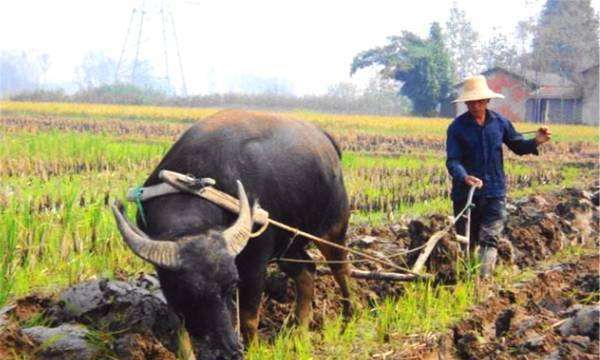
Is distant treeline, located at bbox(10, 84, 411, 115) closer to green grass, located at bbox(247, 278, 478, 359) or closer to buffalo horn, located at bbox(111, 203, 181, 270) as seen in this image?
green grass, located at bbox(247, 278, 478, 359)

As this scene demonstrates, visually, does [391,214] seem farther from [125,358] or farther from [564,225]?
Result: [125,358]

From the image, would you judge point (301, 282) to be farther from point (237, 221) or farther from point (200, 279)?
point (200, 279)

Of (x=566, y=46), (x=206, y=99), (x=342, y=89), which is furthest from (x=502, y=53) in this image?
(x=342, y=89)

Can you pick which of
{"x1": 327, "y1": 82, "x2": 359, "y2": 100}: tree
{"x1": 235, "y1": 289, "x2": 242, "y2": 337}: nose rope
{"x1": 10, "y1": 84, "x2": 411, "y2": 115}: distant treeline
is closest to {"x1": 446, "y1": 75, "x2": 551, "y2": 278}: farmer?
{"x1": 235, "y1": 289, "x2": 242, "y2": 337}: nose rope

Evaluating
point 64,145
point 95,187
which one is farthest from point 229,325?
point 64,145

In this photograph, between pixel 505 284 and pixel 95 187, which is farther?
pixel 95 187

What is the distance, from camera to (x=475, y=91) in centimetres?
626

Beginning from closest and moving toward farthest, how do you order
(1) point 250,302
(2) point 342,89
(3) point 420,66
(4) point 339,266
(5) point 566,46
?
(1) point 250,302, (4) point 339,266, (3) point 420,66, (5) point 566,46, (2) point 342,89

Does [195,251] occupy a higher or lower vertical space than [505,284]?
higher

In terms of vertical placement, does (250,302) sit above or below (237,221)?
below

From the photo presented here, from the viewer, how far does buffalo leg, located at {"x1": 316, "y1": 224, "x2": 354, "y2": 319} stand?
19.5 ft

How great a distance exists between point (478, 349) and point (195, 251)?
198cm

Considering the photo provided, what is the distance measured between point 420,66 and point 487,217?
4260 centimetres

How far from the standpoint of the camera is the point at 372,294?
20.8 ft
